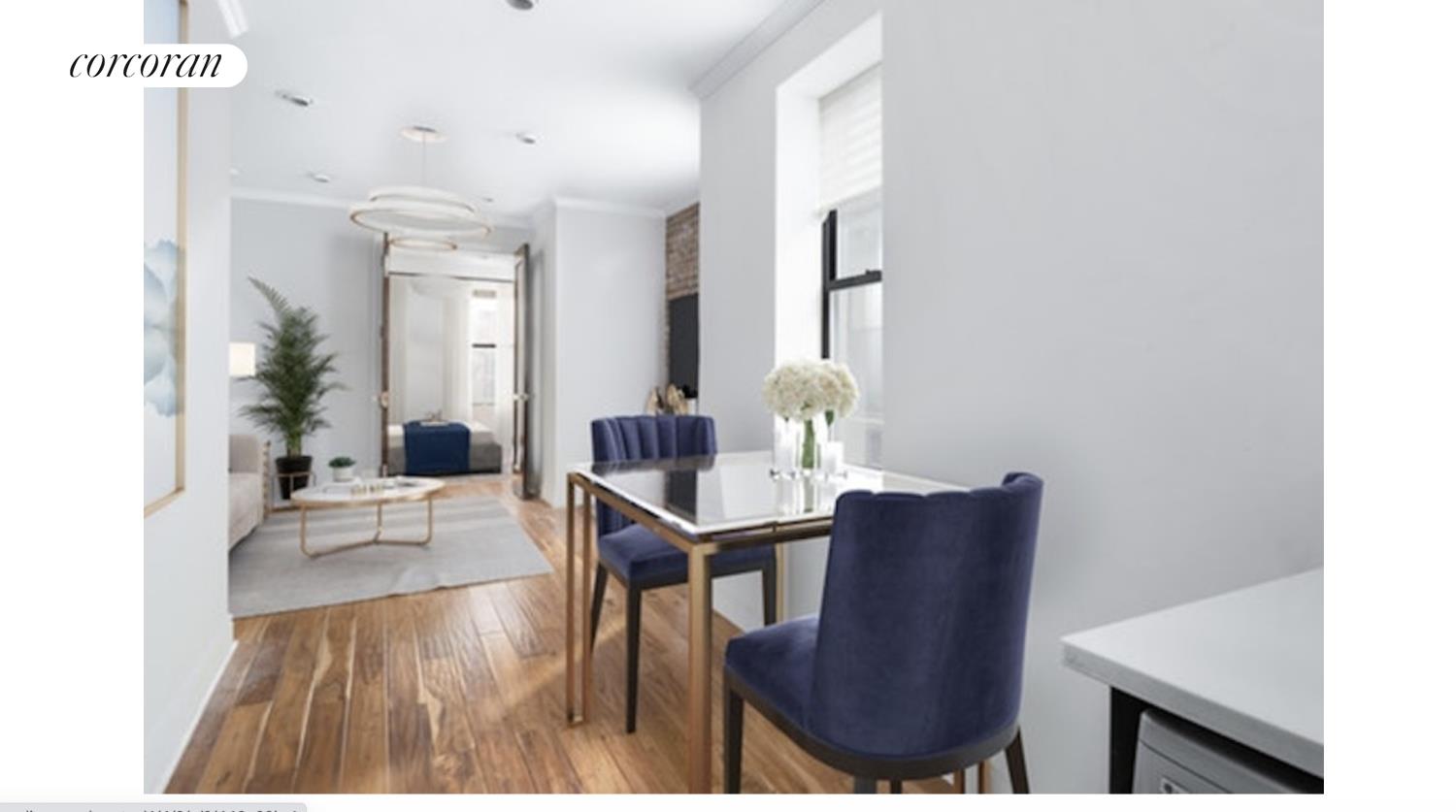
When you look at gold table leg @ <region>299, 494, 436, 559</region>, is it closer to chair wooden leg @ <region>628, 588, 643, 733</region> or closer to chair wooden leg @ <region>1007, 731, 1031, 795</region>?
chair wooden leg @ <region>628, 588, 643, 733</region>

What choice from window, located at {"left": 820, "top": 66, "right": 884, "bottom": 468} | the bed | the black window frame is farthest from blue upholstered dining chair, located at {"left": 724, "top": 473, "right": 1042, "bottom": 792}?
the bed

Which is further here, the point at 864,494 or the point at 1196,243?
the point at 1196,243

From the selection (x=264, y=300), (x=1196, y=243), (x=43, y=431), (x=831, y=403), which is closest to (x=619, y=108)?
(x=831, y=403)

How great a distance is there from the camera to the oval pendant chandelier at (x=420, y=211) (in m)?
3.59

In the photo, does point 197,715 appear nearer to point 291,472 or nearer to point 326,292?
point 291,472

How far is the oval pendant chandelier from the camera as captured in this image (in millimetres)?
3590

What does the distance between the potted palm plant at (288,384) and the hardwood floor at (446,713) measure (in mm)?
2928

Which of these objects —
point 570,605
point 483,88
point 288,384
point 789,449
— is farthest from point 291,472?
point 789,449

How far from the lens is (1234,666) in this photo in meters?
0.57

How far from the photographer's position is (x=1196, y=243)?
→ 4.09 ft

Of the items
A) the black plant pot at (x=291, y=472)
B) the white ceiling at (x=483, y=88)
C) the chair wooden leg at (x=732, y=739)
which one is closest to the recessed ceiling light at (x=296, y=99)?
the white ceiling at (x=483, y=88)

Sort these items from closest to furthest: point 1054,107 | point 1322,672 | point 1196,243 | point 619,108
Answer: point 1322,672, point 1196,243, point 1054,107, point 619,108

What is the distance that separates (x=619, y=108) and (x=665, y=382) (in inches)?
105
